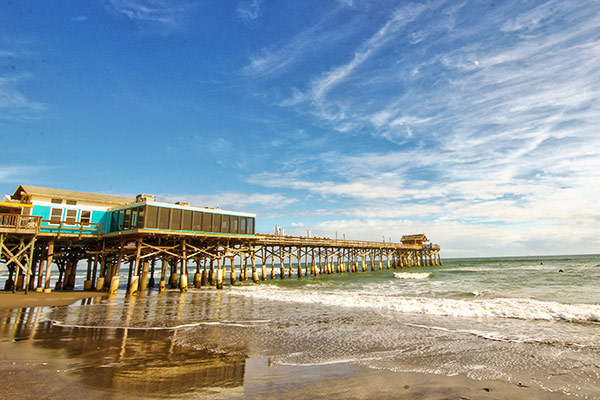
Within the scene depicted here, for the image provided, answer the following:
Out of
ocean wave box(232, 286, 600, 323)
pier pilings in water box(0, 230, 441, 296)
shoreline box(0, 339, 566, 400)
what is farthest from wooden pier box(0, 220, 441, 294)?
shoreline box(0, 339, 566, 400)

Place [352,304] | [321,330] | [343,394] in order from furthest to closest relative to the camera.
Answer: [352,304], [321,330], [343,394]

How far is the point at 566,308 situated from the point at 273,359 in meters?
13.7

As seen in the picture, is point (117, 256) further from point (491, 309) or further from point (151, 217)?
point (491, 309)

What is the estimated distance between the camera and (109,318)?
12.8 meters

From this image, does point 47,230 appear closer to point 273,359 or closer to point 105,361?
point 105,361

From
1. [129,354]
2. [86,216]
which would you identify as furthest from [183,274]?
[129,354]

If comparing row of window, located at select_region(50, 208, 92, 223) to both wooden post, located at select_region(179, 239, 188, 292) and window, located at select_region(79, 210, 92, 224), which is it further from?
wooden post, located at select_region(179, 239, 188, 292)

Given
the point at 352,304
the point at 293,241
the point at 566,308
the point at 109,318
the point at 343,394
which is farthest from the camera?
the point at 293,241

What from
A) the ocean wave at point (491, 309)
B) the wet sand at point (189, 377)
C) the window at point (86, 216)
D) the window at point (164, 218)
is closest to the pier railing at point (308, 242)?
the window at point (164, 218)

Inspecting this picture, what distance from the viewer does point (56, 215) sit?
25.3 m

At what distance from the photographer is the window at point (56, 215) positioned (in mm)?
25038

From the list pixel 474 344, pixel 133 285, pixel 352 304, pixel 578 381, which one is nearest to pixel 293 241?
pixel 133 285

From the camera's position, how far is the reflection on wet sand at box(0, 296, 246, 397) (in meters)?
5.71

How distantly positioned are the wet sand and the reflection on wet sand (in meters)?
0.02
